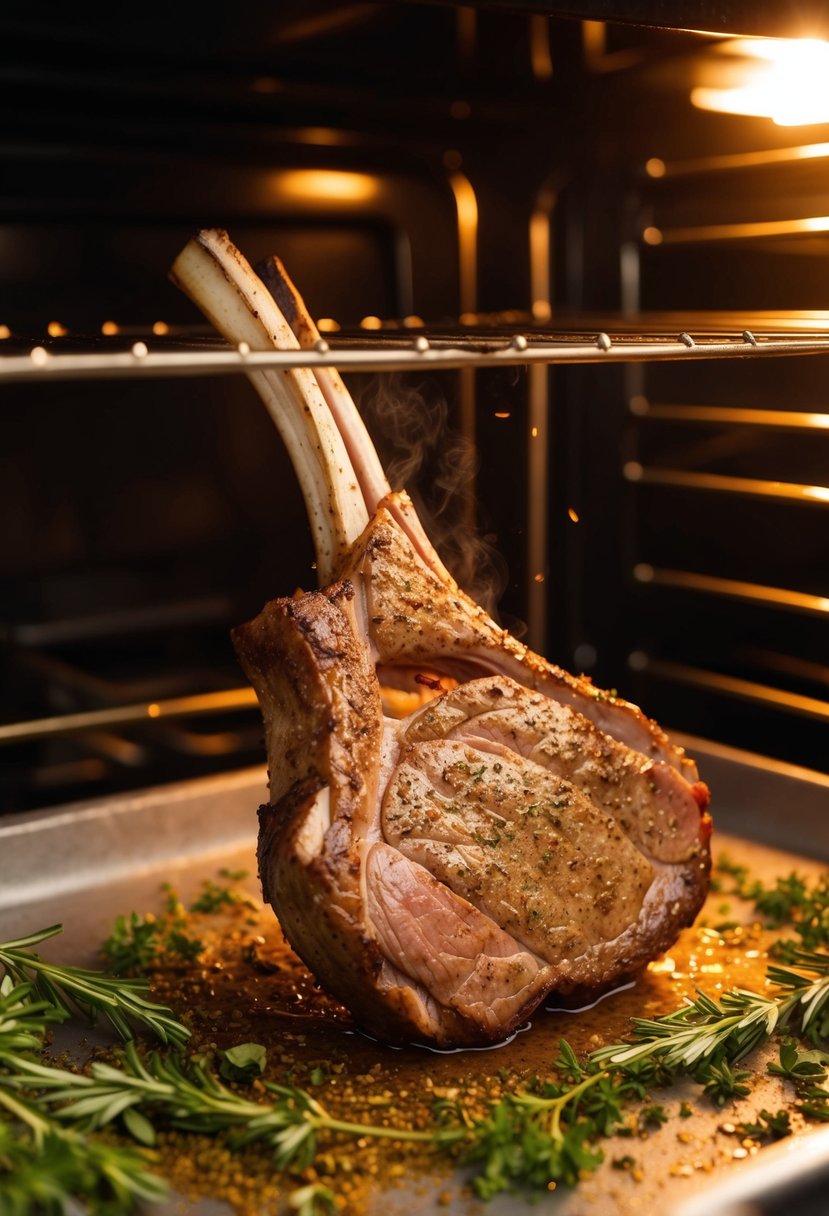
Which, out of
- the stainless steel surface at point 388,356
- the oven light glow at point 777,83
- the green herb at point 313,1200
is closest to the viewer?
the stainless steel surface at point 388,356

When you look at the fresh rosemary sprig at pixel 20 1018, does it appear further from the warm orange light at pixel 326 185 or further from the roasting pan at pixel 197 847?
the warm orange light at pixel 326 185

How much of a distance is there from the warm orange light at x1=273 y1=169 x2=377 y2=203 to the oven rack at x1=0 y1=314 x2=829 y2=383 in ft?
1.02

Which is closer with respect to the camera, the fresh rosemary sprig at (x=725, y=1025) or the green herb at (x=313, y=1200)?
the green herb at (x=313, y=1200)

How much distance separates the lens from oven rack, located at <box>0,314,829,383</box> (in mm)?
1355

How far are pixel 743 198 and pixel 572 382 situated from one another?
626 millimetres

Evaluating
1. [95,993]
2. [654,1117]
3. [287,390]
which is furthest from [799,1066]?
[287,390]

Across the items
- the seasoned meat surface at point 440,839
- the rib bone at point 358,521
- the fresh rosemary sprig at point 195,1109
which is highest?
the rib bone at point 358,521

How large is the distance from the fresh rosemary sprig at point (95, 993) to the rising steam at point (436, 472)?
0.91m

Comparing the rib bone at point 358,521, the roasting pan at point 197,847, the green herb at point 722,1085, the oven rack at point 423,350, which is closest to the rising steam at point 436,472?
the oven rack at point 423,350

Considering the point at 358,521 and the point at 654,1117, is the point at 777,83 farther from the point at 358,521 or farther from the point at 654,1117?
the point at 654,1117

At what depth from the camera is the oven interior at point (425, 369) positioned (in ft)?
8.34

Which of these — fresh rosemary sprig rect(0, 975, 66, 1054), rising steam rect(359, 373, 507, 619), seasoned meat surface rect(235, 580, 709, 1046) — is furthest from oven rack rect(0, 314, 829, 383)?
fresh rosemary sprig rect(0, 975, 66, 1054)

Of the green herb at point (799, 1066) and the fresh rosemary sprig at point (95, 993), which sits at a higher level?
the fresh rosemary sprig at point (95, 993)

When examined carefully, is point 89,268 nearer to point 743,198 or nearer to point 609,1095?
point 743,198
